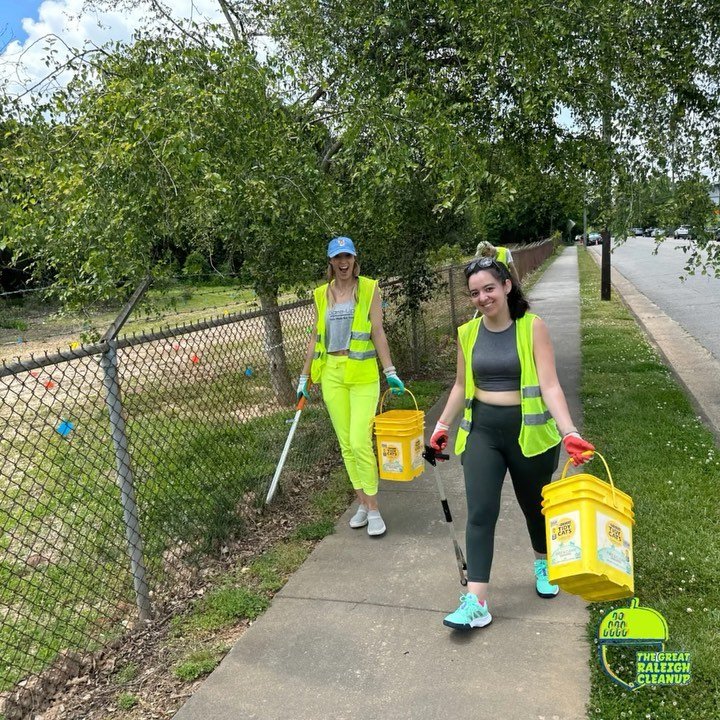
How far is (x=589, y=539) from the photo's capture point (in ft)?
7.85

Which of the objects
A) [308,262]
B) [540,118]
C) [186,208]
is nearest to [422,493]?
[308,262]

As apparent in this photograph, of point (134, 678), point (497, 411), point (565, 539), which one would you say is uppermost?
point (497, 411)

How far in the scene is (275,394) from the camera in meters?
6.78

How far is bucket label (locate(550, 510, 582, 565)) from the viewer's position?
7.91 feet

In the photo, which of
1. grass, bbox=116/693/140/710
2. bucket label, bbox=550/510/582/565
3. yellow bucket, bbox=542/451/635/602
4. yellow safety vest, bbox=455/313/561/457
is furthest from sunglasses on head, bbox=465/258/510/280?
grass, bbox=116/693/140/710

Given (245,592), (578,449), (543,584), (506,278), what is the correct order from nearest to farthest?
(578,449) → (506,278) → (543,584) → (245,592)

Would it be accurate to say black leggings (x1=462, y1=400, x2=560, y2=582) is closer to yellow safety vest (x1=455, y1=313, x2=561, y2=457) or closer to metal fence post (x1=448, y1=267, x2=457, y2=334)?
yellow safety vest (x1=455, y1=313, x2=561, y2=457)

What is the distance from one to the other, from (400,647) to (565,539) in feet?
3.55

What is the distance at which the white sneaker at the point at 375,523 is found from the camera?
4.23 meters

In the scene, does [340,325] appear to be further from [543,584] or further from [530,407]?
[543,584]

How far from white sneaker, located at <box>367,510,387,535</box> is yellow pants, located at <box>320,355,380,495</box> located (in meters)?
0.17

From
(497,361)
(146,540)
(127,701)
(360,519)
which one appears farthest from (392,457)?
(127,701)

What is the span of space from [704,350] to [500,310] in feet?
26.4

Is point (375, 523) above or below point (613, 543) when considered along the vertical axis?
below
